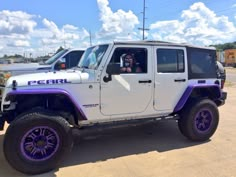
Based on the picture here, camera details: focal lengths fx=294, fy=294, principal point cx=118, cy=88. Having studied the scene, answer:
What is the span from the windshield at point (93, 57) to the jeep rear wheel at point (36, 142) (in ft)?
4.08

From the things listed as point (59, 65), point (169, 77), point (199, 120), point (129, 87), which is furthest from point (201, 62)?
point (59, 65)

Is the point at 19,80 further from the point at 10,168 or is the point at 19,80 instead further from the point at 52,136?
the point at 10,168

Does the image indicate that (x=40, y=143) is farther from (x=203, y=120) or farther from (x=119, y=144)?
(x=203, y=120)

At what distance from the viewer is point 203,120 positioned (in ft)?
20.2

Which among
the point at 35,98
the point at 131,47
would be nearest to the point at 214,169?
the point at 131,47

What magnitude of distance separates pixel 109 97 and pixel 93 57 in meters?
0.90

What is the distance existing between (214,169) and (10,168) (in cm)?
322

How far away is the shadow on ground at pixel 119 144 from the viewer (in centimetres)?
509

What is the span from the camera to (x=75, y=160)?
16.7ft

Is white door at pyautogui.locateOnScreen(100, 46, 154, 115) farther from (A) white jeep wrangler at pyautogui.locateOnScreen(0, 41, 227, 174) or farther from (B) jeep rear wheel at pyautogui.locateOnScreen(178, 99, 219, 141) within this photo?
(B) jeep rear wheel at pyautogui.locateOnScreen(178, 99, 219, 141)

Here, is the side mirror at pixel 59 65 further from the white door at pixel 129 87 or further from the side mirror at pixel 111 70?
the side mirror at pixel 111 70

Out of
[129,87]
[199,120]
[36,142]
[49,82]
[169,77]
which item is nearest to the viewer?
[36,142]

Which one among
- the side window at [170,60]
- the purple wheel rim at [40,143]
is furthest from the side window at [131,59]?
the purple wheel rim at [40,143]

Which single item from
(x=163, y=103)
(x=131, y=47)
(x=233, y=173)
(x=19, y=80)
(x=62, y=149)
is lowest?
(x=233, y=173)
